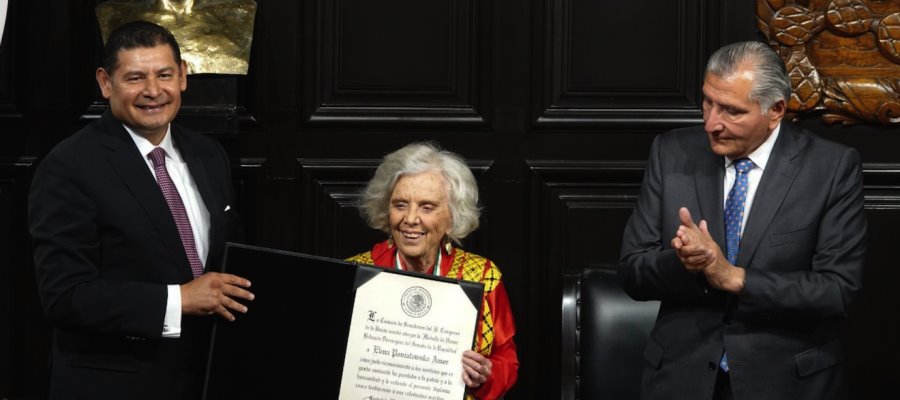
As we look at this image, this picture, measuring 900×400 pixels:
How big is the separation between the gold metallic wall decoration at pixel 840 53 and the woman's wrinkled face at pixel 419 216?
A: 4.48ft

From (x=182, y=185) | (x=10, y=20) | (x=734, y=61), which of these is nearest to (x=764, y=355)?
(x=734, y=61)

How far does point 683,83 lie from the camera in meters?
4.32

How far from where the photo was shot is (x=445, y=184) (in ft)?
11.9

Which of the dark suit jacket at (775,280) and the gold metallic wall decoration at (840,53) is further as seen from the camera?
the gold metallic wall decoration at (840,53)

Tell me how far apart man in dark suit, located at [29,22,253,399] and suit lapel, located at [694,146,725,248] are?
115 cm

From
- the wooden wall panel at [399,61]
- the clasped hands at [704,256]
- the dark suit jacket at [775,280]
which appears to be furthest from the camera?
the wooden wall panel at [399,61]

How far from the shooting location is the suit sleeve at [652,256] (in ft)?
10.1

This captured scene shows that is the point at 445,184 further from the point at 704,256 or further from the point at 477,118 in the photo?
the point at 704,256

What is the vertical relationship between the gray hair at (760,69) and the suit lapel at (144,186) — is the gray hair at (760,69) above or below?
above

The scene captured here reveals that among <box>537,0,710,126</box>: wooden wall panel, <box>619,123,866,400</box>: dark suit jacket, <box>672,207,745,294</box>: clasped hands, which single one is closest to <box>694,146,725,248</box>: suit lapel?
<box>619,123,866,400</box>: dark suit jacket

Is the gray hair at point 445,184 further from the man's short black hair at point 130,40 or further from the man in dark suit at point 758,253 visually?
the man's short black hair at point 130,40

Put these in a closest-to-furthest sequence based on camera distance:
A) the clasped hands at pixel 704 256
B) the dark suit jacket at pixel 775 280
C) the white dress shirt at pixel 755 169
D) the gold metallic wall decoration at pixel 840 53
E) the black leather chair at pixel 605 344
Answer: the clasped hands at pixel 704 256, the dark suit jacket at pixel 775 280, the white dress shirt at pixel 755 169, the black leather chair at pixel 605 344, the gold metallic wall decoration at pixel 840 53

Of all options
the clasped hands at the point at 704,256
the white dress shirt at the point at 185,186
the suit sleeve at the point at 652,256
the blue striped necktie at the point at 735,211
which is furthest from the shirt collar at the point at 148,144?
the blue striped necktie at the point at 735,211

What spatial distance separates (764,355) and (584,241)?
4.51ft
